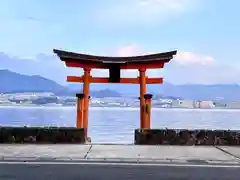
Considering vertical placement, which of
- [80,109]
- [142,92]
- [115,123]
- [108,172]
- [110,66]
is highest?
[110,66]

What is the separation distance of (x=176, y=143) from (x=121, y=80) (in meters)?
4.82

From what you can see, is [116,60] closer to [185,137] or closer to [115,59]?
[115,59]

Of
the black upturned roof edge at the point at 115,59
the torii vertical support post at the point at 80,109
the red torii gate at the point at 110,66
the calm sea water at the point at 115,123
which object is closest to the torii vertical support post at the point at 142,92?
the red torii gate at the point at 110,66

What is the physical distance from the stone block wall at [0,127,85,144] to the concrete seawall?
0.96 meters

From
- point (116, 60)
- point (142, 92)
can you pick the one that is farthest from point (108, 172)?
point (116, 60)

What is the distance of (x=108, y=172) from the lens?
9.37 metres

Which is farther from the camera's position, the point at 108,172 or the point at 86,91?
the point at 86,91

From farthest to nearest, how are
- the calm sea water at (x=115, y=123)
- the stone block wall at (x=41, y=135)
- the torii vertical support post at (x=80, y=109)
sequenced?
the calm sea water at (x=115, y=123), the torii vertical support post at (x=80, y=109), the stone block wall at (x=41, y=135)

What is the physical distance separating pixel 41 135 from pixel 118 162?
501cm

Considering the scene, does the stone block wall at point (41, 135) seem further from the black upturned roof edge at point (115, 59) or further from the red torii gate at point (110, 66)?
the black upturned roof edge at point (115, 59)

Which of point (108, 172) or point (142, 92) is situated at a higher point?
point (142, 92)

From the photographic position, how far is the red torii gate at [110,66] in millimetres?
18672

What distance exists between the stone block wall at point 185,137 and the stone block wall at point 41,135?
87.5 inches

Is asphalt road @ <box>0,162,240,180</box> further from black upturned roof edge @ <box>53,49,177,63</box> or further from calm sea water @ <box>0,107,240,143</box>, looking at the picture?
calm sea water @ <box>0,107,240,143</box>
